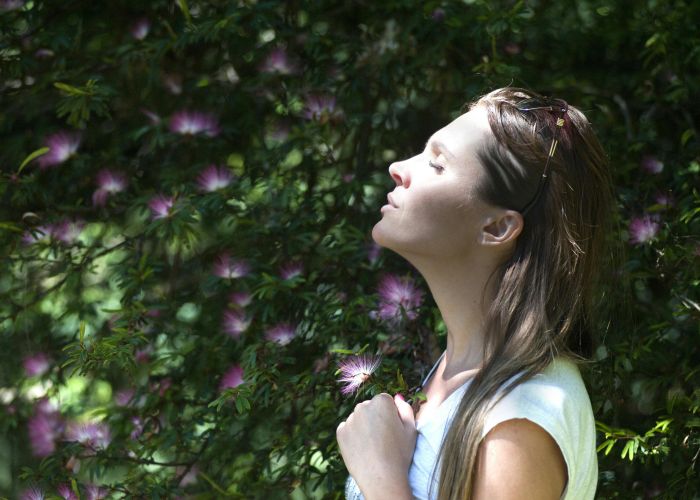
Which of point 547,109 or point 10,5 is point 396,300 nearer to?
point 547,109

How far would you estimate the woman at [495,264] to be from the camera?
1.27 m

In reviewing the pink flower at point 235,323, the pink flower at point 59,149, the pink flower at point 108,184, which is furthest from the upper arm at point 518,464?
the pink flower at point 59,149

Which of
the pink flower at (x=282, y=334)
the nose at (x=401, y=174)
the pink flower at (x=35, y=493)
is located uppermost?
the nose at (x=401, y=174)

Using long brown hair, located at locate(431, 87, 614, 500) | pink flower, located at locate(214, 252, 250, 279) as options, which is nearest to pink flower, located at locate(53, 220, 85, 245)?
pink flower, located at locate(214, 252, 250, 279)

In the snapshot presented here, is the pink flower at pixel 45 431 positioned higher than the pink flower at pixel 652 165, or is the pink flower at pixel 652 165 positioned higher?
the pink flower at pixel 652 165

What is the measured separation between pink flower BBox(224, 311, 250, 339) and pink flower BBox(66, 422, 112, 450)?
35 cm

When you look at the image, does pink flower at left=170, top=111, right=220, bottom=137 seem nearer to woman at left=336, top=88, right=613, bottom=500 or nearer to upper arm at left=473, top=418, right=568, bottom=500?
woman at left=336, top=88, right=613, bottom=500

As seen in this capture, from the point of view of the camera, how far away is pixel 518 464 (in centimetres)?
116

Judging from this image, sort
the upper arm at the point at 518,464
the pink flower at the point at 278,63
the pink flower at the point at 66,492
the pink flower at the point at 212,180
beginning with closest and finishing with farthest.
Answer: the upper arm at the point at 518,464, the pink flower at the point at 66,492, the pink flower at the point at 212,180, the pink flower at the point at 278,63

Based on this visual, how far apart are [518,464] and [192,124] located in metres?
1.44

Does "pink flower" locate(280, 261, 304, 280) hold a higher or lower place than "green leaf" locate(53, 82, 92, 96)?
lower

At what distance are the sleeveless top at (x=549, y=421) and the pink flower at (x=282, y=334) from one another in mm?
805

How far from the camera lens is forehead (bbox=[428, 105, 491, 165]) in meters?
1.36

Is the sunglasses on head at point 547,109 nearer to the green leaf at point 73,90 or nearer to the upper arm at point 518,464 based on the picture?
the upper arm at point 518,464
